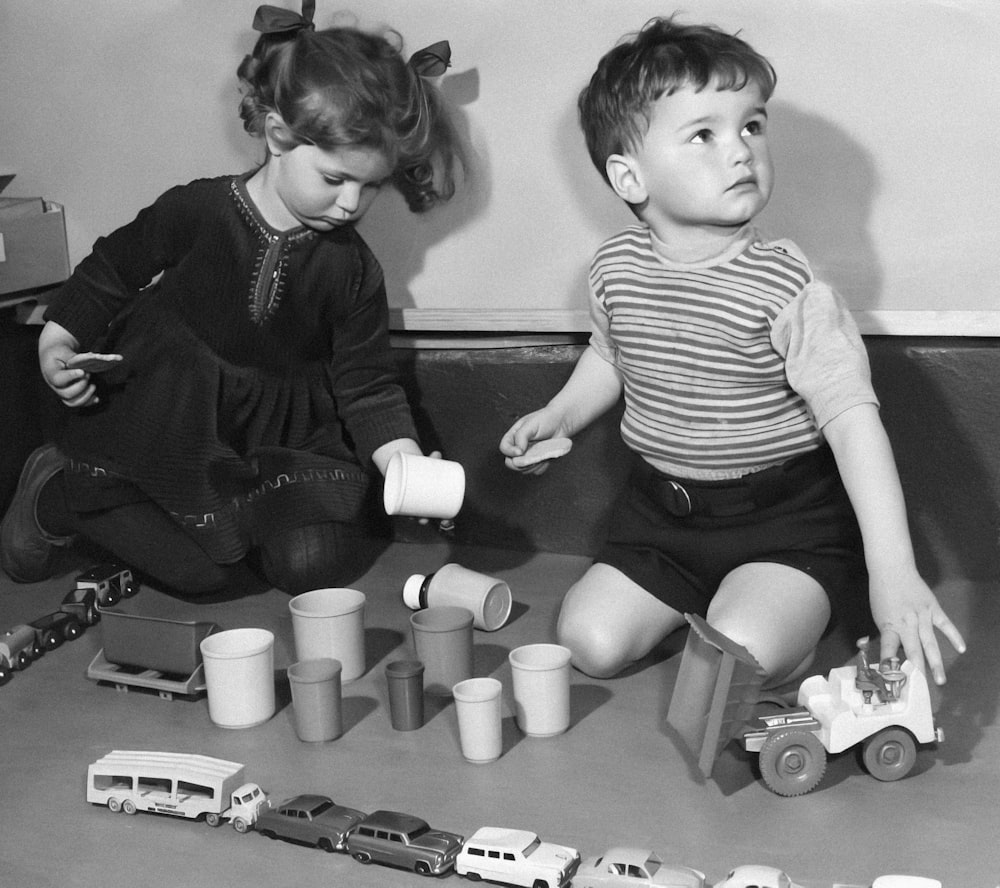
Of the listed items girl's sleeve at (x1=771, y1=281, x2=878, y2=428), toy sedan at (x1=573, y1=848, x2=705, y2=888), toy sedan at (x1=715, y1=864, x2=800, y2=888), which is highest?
girl's sleeve at (x1=771, y1=281, x2=878, y2=428)

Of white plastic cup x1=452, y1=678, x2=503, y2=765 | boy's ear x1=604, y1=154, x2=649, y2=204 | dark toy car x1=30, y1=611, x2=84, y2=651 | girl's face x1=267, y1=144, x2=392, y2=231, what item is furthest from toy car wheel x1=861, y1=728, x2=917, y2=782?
dark toy car x1=30, y1=611, x2=84, y2=651

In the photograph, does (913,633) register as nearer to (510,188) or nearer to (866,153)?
(866,153)

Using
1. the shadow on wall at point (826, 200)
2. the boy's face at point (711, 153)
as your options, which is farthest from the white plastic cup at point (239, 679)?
the shadow on wall at point (826, 200)

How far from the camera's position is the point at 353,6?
5.69 ft

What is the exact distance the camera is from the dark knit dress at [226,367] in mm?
1588

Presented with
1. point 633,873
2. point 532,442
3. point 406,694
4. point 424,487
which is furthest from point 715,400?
point 633,873

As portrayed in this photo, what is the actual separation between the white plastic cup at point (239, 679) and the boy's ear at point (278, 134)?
0.55 m

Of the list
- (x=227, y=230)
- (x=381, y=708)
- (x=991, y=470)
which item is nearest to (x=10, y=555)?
(x=227, y=230)

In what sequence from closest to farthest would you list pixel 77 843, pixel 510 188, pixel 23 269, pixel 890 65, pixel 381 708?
1. pixel 77 843
2. pixel 381 708
3. pixel 890 65
4. pixel 510 188
5. pixel 23 269

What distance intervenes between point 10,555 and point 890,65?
1.26 metres

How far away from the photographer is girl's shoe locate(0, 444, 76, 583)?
174cm

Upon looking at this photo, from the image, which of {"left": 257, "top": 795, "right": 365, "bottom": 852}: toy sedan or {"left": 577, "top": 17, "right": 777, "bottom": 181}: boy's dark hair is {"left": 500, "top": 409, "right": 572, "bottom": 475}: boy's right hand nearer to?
{"left": 577, "top": 17, "right": 777, "bottom": 181}: boy's dark hair

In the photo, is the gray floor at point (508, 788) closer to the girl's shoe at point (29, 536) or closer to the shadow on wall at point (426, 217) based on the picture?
the girl's shoe at point (29, 536)

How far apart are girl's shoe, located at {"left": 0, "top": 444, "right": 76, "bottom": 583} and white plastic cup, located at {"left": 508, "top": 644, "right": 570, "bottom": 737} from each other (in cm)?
78
